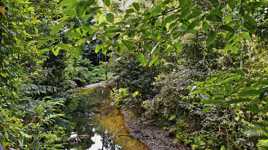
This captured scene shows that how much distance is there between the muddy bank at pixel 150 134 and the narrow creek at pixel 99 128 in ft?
0.45

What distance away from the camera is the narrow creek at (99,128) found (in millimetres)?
9609

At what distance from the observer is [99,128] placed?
11125mm

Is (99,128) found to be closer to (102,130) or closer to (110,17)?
(102,130)

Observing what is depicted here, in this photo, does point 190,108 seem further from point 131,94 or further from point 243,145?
point 131,94

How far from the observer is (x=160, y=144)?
349 inches

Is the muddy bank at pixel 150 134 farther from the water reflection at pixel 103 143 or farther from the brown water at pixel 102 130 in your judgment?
the water reflection at pixel 103 143

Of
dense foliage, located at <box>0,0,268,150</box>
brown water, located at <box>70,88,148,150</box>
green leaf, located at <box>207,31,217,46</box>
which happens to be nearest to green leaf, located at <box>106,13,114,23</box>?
dense foliage, located at <box>0,0,268,150</box>

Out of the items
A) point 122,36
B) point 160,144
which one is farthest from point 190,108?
point 122,36

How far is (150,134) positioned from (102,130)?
176cm

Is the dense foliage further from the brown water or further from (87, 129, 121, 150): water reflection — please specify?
A: (87, 129, 121, 150): water reflection

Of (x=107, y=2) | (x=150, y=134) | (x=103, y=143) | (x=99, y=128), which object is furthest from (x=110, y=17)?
(x=99, y=128)

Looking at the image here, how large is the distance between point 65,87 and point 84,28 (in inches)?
402

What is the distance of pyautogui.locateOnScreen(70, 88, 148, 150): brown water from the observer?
9.61 metres

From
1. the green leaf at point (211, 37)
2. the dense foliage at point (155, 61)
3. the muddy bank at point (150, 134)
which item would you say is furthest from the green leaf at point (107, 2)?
the muddy bank at point (150, 134)
